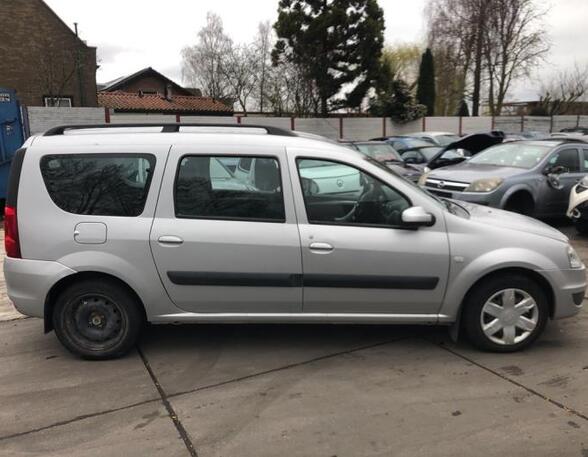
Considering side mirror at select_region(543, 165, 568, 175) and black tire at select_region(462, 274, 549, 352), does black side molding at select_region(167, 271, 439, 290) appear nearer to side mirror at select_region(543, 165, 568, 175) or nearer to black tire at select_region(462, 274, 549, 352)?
A: black tire at select_region(462, 274, 549, 352)

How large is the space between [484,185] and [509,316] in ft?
14.6

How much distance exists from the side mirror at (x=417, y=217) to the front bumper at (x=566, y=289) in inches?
36.5

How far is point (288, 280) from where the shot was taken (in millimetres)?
3889

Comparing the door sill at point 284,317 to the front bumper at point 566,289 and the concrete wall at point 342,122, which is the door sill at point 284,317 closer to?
the front bumper at point 566,289

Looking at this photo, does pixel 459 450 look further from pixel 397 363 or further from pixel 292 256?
pixel 292 256

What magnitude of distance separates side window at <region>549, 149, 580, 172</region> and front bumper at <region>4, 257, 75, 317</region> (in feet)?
25.3

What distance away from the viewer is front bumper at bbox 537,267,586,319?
3.99 m

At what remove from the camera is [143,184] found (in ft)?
12.8

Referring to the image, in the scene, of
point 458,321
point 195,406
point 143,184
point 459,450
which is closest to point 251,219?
point 143,184

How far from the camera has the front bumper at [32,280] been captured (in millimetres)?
3830

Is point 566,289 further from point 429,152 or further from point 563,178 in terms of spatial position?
point 429,152

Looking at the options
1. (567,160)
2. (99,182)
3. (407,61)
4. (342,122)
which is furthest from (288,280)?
(407,61)

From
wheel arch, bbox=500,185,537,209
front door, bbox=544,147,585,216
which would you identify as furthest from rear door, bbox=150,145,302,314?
front door, bbox=544,147,585,216

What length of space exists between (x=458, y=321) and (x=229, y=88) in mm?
35311
